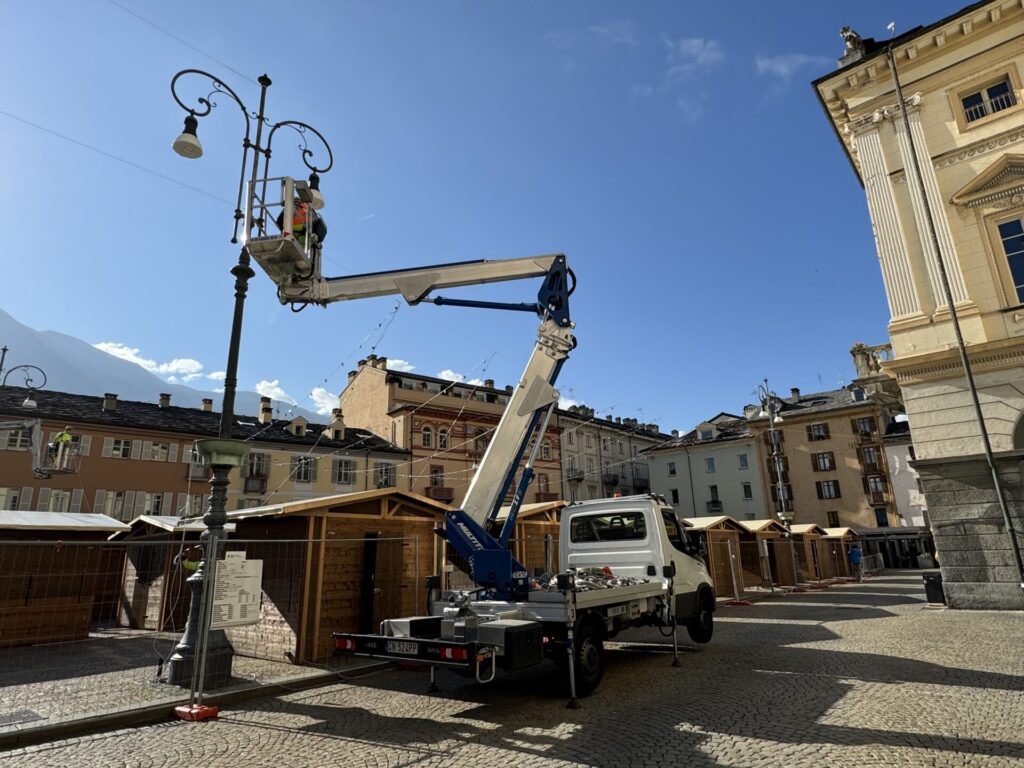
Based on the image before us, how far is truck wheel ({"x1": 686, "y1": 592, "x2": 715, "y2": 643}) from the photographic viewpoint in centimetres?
1138

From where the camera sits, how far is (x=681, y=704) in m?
7.04

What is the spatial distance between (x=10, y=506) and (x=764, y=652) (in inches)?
1361

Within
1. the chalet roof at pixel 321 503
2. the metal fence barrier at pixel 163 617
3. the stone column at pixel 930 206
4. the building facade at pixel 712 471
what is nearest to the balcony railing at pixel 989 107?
the stone column at pixel 930 206

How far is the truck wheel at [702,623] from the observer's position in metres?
11.4

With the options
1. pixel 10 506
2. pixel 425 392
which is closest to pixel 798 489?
pixel 425 392

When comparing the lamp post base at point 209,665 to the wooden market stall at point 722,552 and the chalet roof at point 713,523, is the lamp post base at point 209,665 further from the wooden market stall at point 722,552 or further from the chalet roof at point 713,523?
the wooden market stall at point 722,552

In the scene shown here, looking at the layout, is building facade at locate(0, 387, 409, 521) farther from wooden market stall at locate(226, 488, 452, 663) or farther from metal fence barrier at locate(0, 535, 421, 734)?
wooden market stall at locate(226, 488, 452, 663)

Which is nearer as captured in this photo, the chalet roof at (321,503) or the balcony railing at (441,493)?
the chalet roof at (321,503)

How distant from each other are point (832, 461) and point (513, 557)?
5264 centimetres

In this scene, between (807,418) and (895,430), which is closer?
(895,430)

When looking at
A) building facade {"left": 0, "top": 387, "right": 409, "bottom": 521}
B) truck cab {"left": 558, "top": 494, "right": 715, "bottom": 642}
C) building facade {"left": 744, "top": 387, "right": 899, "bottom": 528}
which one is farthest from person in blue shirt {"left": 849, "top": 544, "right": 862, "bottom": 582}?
truck cab {"left": 558, "top": 494, "right": 715, "bottom": 642}

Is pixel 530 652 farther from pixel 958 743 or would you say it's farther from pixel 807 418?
pixel 807 418

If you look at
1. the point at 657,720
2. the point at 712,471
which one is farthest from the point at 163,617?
the point at 712,471

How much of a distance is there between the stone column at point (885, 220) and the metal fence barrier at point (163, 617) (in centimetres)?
1481
